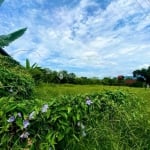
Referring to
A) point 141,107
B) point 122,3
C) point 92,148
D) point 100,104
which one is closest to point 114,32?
point 122,3

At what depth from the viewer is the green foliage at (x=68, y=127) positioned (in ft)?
7.66

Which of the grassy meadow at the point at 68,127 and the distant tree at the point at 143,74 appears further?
the distant tree at the point at 143,74

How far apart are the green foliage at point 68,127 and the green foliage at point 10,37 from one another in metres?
6.61

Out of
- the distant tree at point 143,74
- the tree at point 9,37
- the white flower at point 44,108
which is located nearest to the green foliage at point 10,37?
the tree at point 9,37

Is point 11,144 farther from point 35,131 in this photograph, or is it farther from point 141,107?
point 141,107

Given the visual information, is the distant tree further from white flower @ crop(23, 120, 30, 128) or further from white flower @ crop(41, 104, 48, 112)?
white flower @ crop(23, 120, 30, 128)

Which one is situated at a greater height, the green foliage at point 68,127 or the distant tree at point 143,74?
the distant tree at point 143,74

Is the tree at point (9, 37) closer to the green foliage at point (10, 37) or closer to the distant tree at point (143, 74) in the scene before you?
the green foliage at point (10, 37)

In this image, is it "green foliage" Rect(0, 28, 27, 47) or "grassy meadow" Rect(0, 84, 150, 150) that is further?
"green foliage" Rect(0, 28, 27, 47)

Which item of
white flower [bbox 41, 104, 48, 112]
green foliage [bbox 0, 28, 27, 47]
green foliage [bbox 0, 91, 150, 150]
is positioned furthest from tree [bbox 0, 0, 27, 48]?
white flower [bbox 41, 104, 48, 112]

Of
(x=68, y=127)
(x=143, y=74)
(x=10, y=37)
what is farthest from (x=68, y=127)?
(x=143, y=74)

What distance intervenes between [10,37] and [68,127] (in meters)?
7.85

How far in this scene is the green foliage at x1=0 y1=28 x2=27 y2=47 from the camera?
30.2ft

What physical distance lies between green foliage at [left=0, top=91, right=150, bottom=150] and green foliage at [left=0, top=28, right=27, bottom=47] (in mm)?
6613
